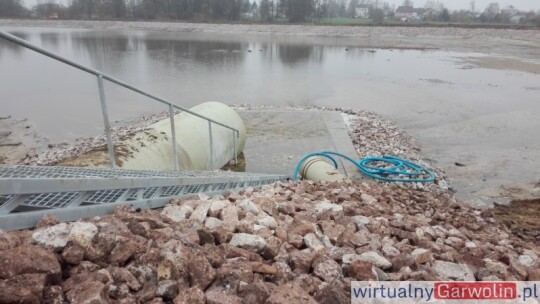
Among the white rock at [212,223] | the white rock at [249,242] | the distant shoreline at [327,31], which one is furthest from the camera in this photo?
the distant shoreline at [327,31]

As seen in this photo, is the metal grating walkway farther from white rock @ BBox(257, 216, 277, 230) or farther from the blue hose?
the blue hose

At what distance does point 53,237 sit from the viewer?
81.9 inches

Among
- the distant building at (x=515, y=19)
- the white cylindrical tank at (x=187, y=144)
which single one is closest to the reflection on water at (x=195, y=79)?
the white cylindrical tank at (x=187, y=144)

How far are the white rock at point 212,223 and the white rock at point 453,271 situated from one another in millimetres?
1782

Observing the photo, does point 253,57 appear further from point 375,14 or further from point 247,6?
point 375,14

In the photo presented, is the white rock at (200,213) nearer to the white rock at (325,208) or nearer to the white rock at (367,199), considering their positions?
the white rock at (325,208)

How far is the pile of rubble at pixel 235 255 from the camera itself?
74.5 inches

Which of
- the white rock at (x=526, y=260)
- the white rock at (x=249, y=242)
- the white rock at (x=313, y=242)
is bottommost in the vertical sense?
the white rock at (x=526, y=260)

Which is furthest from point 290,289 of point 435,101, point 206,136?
point 435,101

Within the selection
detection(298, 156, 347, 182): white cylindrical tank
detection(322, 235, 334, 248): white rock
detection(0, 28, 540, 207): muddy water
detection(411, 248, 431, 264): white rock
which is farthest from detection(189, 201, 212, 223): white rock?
detection(298, 156, 347, 182): white cylindrical tank

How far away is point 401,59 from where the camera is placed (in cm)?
3166

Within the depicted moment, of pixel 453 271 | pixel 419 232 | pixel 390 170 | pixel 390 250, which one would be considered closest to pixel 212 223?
pixel 390 250

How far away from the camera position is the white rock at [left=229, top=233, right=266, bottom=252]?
9.00ft

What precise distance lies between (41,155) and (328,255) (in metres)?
8.73
